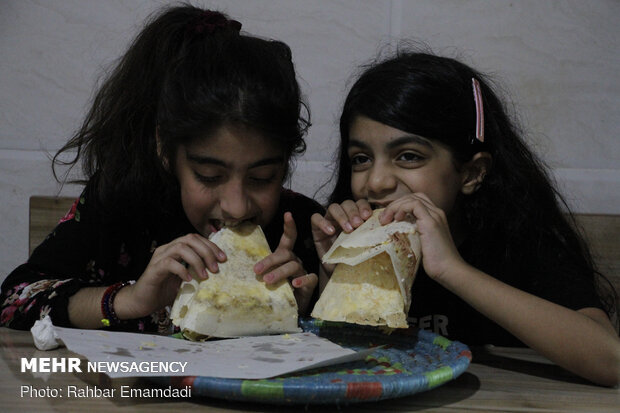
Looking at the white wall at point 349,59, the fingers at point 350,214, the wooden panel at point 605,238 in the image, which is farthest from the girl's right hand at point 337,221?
the wooden panel at point 605,238

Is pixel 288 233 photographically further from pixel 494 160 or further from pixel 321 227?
pixel 494 160

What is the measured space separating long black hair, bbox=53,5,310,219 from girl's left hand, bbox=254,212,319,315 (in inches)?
10.8

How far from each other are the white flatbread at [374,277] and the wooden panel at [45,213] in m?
1.38

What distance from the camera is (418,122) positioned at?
1.84 m

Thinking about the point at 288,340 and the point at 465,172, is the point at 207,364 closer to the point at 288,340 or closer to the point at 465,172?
the point at 288,340

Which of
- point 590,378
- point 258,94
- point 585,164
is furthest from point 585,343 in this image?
point 585,164

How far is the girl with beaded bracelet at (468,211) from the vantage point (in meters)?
1.55

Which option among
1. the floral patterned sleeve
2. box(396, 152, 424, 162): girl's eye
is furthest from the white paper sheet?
box(396, 152, 424, 162): girl's eye

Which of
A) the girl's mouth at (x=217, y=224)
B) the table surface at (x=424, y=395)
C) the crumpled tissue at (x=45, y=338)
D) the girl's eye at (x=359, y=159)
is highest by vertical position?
the girl's eye at (x=359, y=159)

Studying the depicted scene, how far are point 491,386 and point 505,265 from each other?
759 millimetres

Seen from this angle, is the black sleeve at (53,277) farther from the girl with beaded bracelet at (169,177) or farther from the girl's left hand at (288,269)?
the girl's left hand at (288,269)

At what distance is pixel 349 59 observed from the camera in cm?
290

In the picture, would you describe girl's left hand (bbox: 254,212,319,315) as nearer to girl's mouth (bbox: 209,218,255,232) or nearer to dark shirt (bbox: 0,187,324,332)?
girl's mouth (bbox: 209,218,255,232)

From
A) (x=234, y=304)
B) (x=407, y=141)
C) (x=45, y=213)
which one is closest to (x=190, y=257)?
(x=234, y=304)
